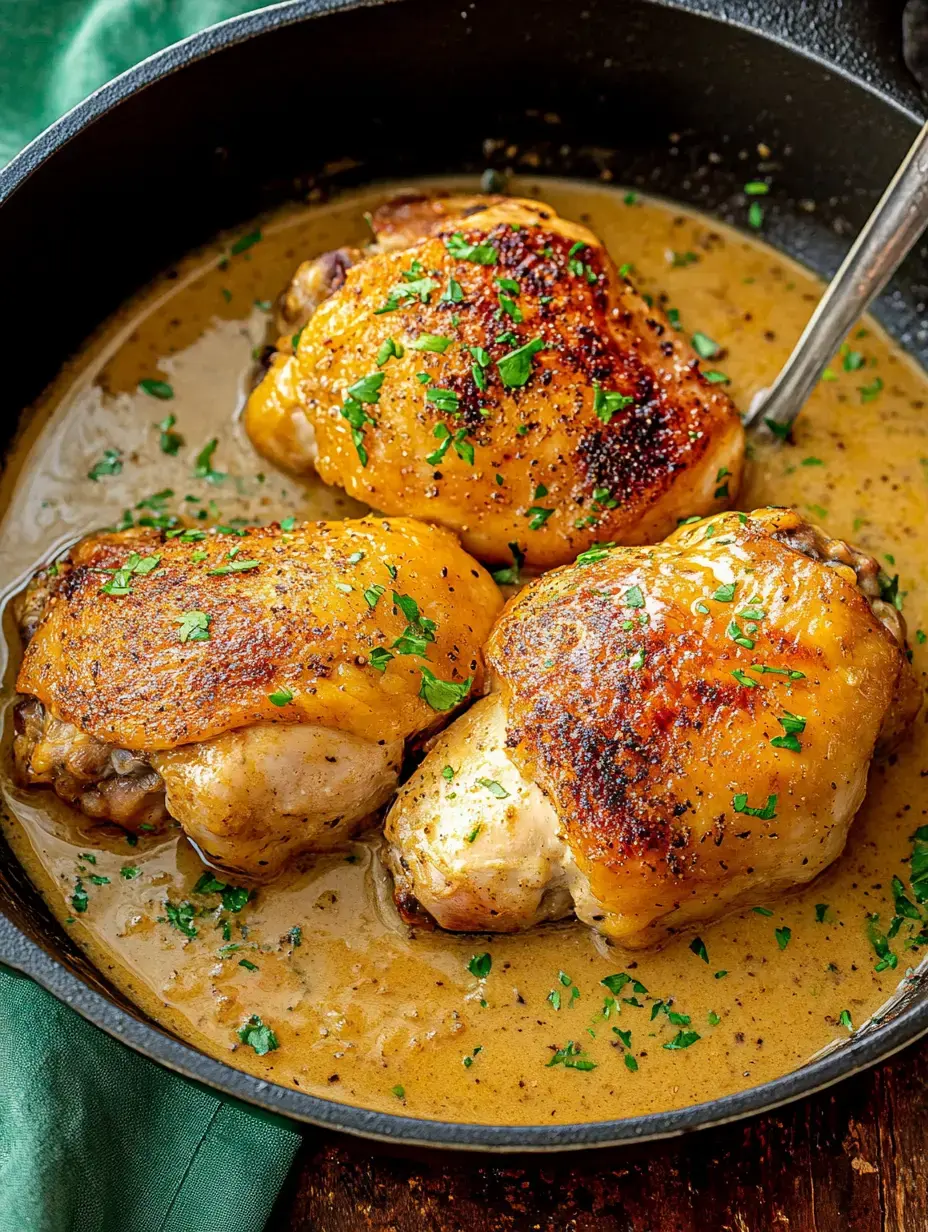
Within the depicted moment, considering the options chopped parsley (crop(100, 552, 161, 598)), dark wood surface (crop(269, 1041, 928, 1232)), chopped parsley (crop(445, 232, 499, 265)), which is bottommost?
dark wood surface (crop(269, 1041, 928, 1232))

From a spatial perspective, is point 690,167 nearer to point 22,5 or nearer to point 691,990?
point 22,5

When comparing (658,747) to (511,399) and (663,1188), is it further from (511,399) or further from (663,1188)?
(663,1188)

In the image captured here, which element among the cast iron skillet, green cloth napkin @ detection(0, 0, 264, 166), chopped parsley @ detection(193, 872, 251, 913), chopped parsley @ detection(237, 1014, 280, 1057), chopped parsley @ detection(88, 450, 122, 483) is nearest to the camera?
chopped parsley @ detection(237, 1014, 280, 1057)

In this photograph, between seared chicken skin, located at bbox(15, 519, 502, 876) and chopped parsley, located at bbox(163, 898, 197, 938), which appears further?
chopped parsley, located at bbox(163, 898, 197, 938)

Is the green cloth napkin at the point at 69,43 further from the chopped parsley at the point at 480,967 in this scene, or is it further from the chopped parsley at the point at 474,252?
the chopped parsley at the point at 480,967

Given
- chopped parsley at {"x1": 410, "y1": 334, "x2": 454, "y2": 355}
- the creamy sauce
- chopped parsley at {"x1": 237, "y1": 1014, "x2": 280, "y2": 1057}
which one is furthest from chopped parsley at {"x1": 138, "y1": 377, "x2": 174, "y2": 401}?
chopped parsley at {"x1": 237, "y1": 1014, "x2": 280, "y2": 1057}

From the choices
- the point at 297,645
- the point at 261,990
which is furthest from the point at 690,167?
the point at 261,990

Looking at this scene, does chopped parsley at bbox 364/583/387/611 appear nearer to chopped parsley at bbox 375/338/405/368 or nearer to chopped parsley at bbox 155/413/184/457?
chopped parsley at bbox 375/338/405/368
